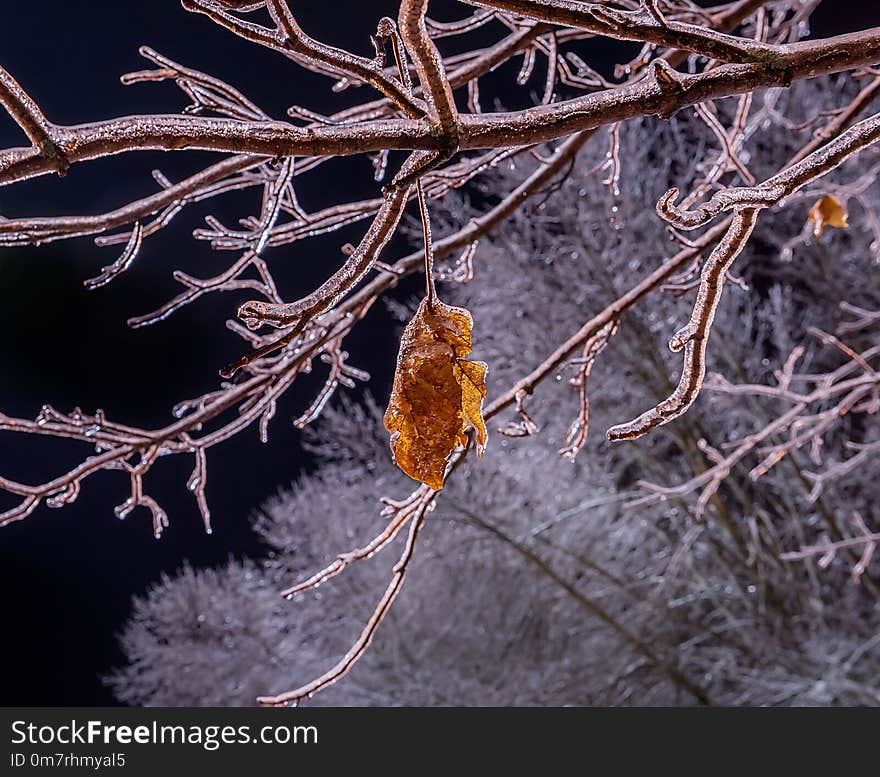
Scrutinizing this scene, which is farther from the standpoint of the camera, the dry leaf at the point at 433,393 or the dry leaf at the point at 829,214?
→ the dry leaf at the point at 829,214

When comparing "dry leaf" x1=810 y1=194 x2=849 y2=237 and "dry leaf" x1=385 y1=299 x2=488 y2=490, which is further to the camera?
"dry leaf" x1=810 y1=194 x2=849 y2=237

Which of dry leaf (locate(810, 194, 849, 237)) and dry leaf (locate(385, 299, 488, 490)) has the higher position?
dry leaf (locate(810, 194, 849, 237))

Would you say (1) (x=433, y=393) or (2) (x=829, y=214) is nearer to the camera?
(1) (x=433, y=393)

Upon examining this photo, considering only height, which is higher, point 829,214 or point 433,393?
point 829,214

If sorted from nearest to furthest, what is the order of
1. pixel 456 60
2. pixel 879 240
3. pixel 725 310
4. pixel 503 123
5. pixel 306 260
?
pixel 503 123 → pixel 456 60 → pixel 879 240 → pixel 306 260 → pixel 725 310

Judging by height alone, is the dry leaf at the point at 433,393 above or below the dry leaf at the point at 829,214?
below

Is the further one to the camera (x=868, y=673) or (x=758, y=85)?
(x=868, y=673)

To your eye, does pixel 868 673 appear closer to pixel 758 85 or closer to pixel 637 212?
pixel 637 212

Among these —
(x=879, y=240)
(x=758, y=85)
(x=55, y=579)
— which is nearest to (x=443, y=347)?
(x=758, y=85)
